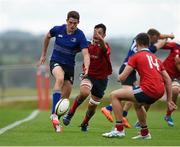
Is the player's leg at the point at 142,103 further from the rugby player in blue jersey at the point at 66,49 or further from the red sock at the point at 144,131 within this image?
the rugby player in blue jersey at the point at 66,49

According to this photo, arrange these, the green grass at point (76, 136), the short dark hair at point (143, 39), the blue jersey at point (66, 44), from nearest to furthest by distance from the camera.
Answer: the green grass at point (76, 136) → the short dark hair at point (143, 39) → the blue jersey at point (66, 44)

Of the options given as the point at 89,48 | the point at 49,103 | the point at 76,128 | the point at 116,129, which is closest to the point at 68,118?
the point at 76,128

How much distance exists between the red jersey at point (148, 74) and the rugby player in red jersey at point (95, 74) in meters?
2.43

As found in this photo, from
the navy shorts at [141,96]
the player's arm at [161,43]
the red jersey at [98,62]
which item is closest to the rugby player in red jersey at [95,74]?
the red jersey at [98,62]

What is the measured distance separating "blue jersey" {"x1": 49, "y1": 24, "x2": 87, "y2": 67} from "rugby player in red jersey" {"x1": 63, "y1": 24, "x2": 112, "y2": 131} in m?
0.28

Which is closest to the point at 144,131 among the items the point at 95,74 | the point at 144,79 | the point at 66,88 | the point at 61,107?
the point at 144,79

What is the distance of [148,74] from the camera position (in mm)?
14328

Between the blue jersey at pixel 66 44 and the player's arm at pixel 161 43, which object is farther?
the player's arm at pixel 161 43

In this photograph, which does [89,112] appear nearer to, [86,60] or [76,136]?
[86,60]

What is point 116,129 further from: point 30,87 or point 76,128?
point 30,87

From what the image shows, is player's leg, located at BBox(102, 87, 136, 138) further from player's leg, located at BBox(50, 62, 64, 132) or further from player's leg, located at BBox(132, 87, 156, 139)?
player's leg, located at BBox(50, 62, 64, 132)

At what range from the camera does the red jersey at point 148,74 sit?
14297 mm

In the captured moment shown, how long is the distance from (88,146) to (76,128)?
4.61 metres

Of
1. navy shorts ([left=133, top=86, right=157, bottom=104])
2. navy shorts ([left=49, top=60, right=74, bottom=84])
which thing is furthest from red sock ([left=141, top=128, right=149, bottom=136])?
navy shorts ([left=49, top=60, right=74, bottom=84])
